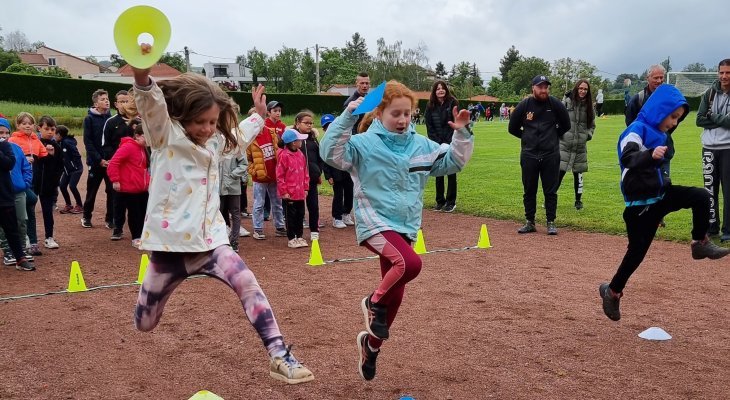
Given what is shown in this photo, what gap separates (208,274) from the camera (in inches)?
159

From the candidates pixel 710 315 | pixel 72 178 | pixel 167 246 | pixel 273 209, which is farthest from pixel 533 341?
pixel 72 178

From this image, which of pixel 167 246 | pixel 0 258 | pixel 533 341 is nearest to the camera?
pixel 167 246

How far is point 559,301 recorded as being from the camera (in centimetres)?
660

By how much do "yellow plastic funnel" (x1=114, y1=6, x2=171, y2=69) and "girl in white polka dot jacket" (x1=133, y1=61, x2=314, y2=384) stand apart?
0.19 m

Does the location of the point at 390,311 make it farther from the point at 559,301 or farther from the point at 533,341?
the point at 559,301

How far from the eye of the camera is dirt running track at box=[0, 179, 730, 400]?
4516 mm

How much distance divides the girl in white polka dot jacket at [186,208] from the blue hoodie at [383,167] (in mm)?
853

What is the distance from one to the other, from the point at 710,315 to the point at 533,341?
190 cm

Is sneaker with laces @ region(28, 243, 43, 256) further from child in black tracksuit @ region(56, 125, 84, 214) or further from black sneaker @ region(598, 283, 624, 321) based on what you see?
black sneaker @ region(598, 283, 624, 321)

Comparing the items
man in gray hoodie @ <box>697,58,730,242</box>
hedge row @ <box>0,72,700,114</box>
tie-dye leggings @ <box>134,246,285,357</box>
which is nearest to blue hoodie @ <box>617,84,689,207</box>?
tie-dye leggings @ <box>134,246,285,357</box>

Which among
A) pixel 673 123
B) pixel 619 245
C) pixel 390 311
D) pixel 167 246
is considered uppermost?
pixel 673 123

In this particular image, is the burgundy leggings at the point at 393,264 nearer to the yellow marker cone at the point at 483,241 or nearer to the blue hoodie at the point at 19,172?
the yellow marker cone at the point at 483,241

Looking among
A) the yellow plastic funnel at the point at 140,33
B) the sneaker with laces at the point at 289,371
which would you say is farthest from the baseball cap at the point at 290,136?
the sneaker with laces at the point at 289,371

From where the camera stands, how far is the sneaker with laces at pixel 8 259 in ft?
28.1
